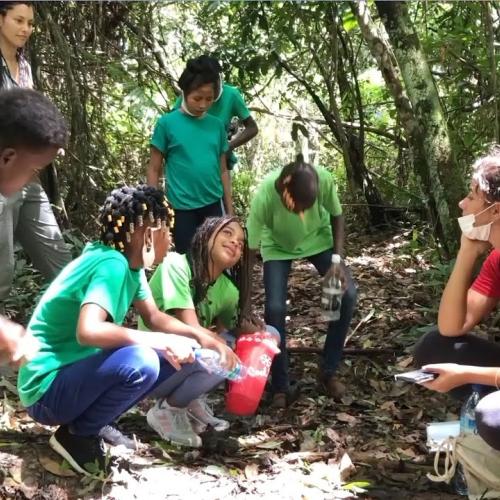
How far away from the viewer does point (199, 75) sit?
3.93m

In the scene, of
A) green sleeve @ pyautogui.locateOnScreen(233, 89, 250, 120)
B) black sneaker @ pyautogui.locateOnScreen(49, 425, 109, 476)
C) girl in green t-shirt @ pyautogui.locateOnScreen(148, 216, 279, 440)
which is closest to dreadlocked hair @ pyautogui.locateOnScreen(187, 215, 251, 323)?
girl in green t-shirt @ pyautogui.locateOnScreen(148, 216, 279, 440)

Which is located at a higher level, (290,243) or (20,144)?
(20,144)

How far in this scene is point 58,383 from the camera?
8.31 ft

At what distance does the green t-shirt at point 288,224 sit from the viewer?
3555 millimetres

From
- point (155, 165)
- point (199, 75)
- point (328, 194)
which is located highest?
point (199, 75)

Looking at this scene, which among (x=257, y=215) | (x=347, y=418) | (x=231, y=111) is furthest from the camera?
(x=231, y=111)

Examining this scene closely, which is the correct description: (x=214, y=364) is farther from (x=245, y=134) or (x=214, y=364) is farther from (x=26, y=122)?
(x=245, y=134)

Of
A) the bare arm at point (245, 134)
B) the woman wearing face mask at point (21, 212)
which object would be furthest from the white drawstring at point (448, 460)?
the bare arm at point (245, 134)

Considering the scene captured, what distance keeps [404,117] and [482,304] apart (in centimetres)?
202

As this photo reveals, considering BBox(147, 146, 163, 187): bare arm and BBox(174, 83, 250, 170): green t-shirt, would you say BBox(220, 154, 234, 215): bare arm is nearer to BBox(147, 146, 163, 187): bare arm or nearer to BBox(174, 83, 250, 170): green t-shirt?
BBox(174, 83, 250, 170): green t-shirt

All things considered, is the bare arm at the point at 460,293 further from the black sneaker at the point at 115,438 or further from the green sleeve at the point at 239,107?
the green sleeve at the point at 239,107

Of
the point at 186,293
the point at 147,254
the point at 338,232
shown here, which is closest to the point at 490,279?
the point at 338,232

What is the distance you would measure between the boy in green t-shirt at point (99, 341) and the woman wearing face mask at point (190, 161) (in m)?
1.37

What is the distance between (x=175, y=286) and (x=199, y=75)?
1.40 meters
